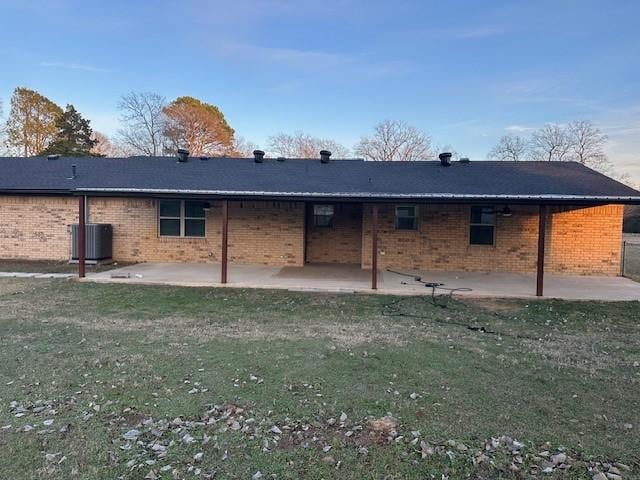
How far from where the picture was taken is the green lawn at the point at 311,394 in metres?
2.63

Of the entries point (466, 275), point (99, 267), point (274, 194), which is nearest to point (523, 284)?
point (466, 275)

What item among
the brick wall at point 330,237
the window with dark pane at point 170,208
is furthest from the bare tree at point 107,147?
the window with dark pane at point 170,208

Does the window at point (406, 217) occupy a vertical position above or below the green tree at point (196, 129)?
below

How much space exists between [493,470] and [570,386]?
1.87 meters

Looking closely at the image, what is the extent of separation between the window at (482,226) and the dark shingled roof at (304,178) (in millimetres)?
892

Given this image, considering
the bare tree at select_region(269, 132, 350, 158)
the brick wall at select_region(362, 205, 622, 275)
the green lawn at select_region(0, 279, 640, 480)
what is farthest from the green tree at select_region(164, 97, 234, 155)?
the green lawn at select_region(0, 279, 640, 480)

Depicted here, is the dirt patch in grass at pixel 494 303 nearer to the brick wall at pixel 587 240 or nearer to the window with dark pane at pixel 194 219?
the brick wall at pixel 587 240

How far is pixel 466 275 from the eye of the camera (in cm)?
1120

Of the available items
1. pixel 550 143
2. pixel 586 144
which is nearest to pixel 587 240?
pixel 550 143

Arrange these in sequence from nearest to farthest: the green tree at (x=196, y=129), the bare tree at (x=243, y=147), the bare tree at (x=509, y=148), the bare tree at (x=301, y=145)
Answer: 1. the green tree at (x=196, y=129)
2. the bare tree at (x=509, y=148)
3. the bare tree at (x=301, y=145)
4. the bare tree at (x=243, y=147)

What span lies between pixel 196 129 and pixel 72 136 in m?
9.71

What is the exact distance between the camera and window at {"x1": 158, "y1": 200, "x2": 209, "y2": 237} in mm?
12816

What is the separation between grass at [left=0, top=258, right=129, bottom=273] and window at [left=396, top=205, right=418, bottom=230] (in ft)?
26.4

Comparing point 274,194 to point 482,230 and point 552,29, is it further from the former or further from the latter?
point 552,29
